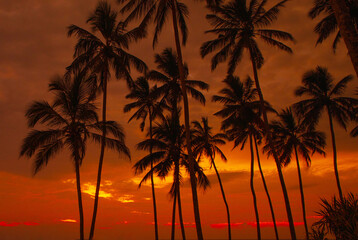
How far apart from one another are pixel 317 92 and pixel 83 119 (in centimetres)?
2215

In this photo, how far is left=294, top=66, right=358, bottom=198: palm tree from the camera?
87.1 ft

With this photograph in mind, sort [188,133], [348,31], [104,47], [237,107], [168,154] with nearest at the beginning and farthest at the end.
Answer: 1. [348,31]
2. [188,133]
3. [104,47]
4. [168,154]
5. [237,107]

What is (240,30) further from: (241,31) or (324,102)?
(324,102)

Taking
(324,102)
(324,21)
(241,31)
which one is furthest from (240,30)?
(324,102)

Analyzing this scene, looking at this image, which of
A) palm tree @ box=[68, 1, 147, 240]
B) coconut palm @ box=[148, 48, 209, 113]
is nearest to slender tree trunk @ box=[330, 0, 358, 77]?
palm tree @ box=[68, 1, 147, 240]

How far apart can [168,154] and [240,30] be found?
39.7 feet

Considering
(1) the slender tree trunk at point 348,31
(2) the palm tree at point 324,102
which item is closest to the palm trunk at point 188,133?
(1) the slender tree trunk at point 348,31

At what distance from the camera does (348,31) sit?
23.0 ft

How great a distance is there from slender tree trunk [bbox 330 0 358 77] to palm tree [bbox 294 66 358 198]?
845 inches

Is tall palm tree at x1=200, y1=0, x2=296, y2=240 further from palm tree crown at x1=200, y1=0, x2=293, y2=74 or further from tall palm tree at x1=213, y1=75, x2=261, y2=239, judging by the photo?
tall palm tree at x1=213, y1=75, x2=261, y2=239

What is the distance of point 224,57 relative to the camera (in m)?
22.9

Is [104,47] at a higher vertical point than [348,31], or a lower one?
higher

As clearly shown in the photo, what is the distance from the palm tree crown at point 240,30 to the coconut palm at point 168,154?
7.57 metres

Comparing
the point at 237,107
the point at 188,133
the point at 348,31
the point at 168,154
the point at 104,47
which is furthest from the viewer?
the point at 237,107
